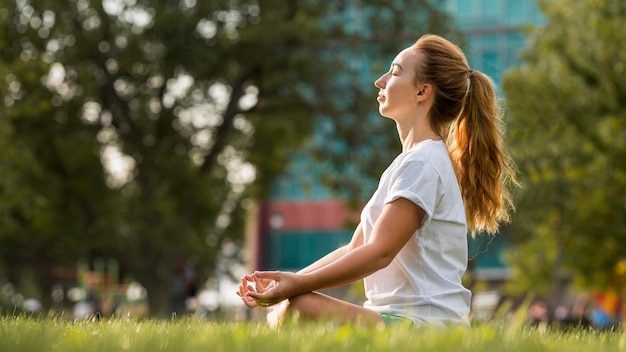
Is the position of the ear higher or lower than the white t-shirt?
higher

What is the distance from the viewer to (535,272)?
1452 inches

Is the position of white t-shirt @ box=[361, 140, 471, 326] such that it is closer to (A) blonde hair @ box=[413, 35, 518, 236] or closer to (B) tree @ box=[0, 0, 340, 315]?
(A) blonde hair @ box=[413, 35, 518, 236]

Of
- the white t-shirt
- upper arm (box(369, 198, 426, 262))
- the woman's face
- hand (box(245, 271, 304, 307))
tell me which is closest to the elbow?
upper arm (box(369, 198, 426, 262))

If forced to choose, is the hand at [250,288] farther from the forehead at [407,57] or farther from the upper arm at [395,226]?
the forehead at [407,57]

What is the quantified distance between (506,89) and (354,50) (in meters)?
4.62

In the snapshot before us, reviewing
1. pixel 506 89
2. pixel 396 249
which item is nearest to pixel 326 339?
pixel 396 249

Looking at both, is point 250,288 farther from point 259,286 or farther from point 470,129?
point 470,129

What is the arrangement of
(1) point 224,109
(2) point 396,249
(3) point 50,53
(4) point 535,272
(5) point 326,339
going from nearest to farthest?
(5) point 326,339 → (2) point 396,249 → (3) point 50,53 → (1) point 224,109 → (4) point 535,272

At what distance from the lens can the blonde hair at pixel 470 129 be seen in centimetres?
514

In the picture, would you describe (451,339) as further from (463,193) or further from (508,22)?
(508,22)

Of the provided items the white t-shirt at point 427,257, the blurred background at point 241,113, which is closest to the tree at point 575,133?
the blurred background at point 241,113

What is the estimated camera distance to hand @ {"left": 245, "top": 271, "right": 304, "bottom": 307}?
4.44 m

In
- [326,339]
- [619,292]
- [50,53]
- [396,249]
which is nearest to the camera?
[326,339]

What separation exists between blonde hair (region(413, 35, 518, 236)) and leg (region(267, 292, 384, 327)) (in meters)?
0.88
